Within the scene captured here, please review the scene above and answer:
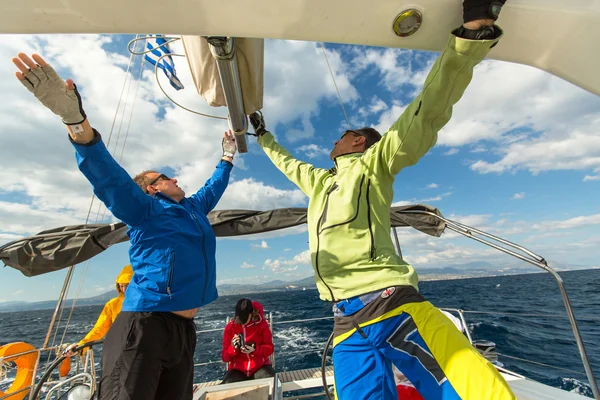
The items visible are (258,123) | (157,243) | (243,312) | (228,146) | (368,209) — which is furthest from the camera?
(243,312)

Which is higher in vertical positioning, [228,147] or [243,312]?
[228,147]

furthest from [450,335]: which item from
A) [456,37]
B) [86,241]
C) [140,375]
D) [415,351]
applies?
[86,241]

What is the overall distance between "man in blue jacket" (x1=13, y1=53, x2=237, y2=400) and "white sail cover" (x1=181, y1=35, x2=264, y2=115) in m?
0.56

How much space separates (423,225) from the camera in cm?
260

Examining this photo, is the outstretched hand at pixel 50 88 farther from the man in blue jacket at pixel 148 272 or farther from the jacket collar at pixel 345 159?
the jacket collar at pixel 345 159

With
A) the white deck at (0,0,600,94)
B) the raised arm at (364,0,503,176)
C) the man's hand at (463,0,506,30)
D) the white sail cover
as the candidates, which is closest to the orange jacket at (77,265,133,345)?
the white sail cover

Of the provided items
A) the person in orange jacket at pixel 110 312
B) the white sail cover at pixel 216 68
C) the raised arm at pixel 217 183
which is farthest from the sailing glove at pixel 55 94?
the person in orange jacket at pixel 110 312

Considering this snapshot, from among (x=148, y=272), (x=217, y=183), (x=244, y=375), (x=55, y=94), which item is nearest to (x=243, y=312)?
(x=244, y=375)

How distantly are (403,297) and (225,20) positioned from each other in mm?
1193

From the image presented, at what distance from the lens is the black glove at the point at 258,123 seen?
214 cm

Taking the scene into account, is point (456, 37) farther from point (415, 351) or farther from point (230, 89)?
point (415, 351)

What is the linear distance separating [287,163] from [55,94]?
4.11ft

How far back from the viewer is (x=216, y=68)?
1.38m

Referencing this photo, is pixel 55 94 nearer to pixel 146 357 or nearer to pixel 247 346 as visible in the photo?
pixel 146 357
